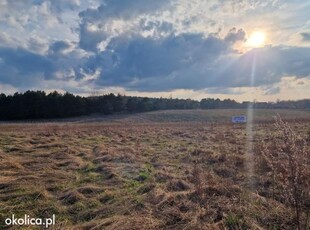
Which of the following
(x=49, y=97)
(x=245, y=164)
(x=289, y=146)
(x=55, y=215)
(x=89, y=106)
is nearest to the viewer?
(x=289, y=146)

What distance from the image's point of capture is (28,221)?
5.76 metres

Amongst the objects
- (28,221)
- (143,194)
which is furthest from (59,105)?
(28,221)

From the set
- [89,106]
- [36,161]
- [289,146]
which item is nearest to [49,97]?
[89,106]

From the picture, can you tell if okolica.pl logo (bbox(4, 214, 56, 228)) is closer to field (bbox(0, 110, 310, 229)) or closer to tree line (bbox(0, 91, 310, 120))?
field (bbox(0, 110, 310, 229))

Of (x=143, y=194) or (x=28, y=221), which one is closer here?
(x=28, y=221)

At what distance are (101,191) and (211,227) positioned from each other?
11.4ft

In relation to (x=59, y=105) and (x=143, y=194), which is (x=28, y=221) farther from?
(x=59, y=105)

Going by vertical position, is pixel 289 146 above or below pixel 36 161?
above

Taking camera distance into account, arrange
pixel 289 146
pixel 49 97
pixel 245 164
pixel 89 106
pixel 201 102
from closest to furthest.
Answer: pixel 289 146 < pixel 245 164 < pixel 49 97 < pixel 89 106 < pixel 201 102

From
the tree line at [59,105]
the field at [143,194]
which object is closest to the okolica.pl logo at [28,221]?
the field at [143,194]

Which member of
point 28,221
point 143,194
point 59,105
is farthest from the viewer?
point 59,105

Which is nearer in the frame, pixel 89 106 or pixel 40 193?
pixel 40 193

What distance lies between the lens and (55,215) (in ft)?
20.0

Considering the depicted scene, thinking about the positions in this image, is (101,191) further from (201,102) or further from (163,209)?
(201,102)
